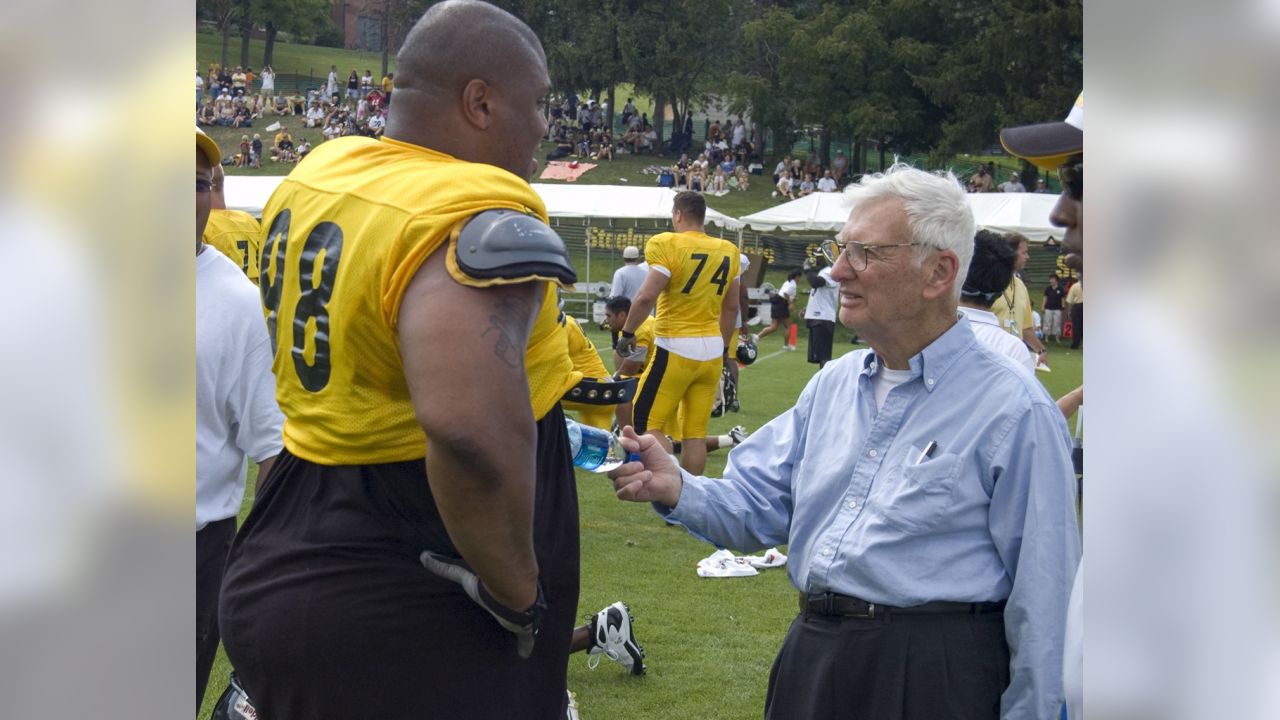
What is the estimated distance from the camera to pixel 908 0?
56.3m

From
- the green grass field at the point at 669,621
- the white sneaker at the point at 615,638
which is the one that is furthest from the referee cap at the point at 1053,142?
the white sneaker at the point at 615,638

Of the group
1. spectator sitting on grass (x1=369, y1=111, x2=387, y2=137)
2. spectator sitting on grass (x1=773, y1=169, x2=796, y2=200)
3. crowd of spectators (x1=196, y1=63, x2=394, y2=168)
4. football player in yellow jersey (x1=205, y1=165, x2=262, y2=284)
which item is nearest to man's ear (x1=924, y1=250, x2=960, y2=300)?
football player in yellow jersey (x1=205, y1=165, x2=262, y2=284)

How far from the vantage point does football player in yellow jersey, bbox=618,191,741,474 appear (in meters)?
10.6

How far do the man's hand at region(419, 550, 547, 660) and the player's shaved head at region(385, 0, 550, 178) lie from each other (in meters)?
0.82

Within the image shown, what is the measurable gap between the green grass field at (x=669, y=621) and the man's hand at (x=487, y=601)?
11.3ft

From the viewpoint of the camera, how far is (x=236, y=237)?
725 centimetres

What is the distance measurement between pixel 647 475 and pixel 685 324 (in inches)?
292

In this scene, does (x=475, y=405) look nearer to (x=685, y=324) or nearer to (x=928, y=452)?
(x=928, y=452)

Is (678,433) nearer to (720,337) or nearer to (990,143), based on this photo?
(720,337)

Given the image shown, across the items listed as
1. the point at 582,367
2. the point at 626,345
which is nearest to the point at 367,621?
the point at 582,367
